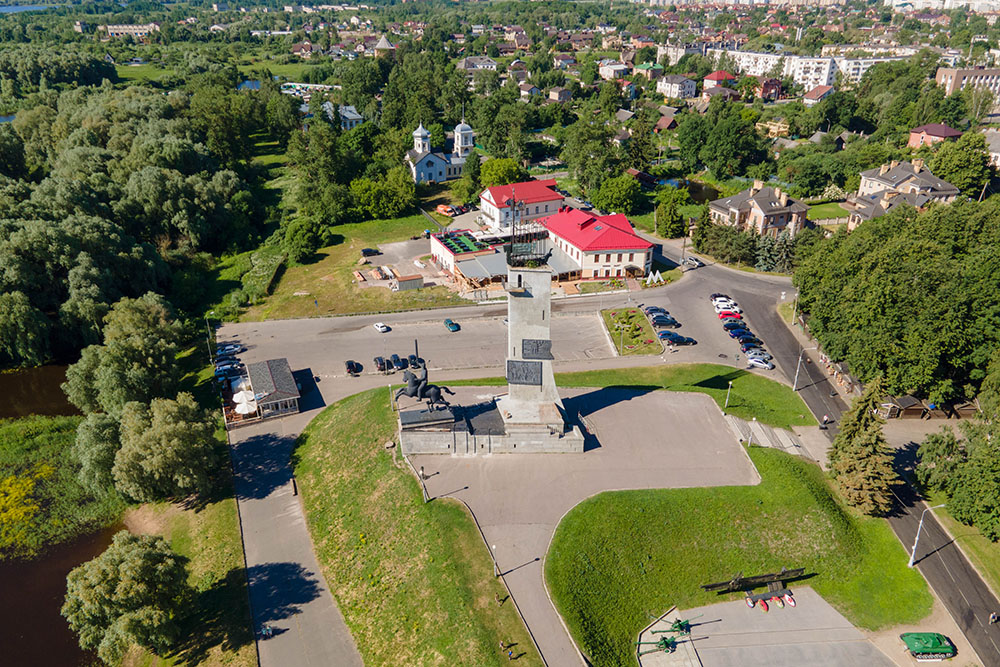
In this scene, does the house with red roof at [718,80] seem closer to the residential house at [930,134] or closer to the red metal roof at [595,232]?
the residential house at [930,134]

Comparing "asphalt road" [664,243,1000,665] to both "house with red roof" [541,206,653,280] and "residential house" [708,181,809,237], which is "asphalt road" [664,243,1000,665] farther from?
"residential house" [708,181,809,237]

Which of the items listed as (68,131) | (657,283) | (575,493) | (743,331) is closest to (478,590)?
(575,493)

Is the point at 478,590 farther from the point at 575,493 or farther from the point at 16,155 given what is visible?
the point at 16,155

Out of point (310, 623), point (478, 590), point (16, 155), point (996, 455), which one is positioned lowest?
point (310, 623)

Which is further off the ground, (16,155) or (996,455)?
(16,155)

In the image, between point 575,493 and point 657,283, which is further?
point 657,283

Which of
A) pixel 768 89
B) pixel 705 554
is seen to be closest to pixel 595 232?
pixel 705 554
